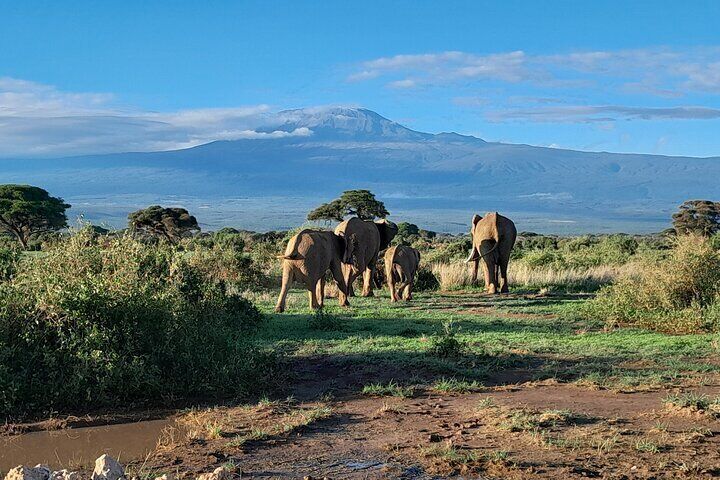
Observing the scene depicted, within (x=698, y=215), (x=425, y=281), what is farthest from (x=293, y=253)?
(x=698, y=215)

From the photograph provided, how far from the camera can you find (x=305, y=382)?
9.67 meters

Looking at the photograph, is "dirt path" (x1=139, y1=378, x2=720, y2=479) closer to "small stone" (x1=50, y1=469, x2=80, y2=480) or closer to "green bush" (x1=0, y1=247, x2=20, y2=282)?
Answer: "small stone" (x1=50, y1=469, x2=80, y2=480)

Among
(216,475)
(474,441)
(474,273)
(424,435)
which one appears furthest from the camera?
(474,273)

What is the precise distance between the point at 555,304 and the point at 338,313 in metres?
4.60

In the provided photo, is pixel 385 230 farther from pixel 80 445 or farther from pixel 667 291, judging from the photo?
pixel 80 445

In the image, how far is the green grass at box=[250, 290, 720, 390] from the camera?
980cm

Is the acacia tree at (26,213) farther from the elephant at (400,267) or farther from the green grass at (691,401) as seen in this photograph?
the green grass at (691,401)

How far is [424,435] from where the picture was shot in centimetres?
727

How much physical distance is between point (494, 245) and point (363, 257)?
3.72 m

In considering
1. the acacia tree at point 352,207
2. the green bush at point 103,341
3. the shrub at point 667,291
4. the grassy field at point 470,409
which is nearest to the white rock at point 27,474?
the grassy field at point 470,409

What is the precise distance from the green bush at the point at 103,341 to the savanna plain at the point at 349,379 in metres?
0.02

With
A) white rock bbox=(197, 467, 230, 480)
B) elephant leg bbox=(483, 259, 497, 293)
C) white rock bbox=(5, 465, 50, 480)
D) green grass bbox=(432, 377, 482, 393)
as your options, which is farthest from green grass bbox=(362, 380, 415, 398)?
elephant leg bbox=(483, 259, 497, 293)

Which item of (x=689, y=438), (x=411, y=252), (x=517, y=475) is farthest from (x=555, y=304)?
(x=517, y=475)

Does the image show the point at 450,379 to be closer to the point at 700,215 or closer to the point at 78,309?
the point at 78,309
